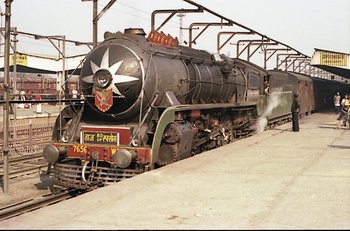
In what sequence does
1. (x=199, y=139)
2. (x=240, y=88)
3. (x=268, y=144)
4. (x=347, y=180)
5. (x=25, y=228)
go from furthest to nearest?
(x=240, y=88), (x=268, y=144), (x=199, y=139), (x=347, y=180), (x=25, y=228)

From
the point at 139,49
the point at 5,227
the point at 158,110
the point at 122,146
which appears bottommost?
the point at 5,227

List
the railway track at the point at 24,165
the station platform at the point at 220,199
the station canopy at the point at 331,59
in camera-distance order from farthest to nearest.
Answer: the station canopy at the point at 331,59 → the railway track at the point at 24,165 → the station platform at the point at 220,199

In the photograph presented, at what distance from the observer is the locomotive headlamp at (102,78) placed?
930 cm

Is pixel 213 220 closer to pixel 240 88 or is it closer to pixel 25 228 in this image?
Answer: pixel 25 228

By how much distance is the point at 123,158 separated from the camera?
8.58m

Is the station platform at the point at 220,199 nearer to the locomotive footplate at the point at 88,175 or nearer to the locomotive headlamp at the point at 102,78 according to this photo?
the locomotive footplate at the point at 88,175

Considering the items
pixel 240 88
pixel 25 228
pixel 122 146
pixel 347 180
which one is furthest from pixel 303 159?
pixel 25 228

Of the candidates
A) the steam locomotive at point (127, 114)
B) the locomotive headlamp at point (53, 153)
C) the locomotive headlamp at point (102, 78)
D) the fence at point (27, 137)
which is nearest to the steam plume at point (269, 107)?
the steam locomotive at point (127, 114)

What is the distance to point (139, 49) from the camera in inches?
376

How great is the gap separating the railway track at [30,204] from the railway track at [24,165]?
2413 millimetres

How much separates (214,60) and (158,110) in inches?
168

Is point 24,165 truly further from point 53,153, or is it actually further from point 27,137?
point 53,153

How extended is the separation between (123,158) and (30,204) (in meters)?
2.19

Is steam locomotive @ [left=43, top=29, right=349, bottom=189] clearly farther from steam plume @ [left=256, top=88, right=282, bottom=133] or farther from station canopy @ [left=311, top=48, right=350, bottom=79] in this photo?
station canopy @ [left=311, top=48, right=350, bottom=79]
